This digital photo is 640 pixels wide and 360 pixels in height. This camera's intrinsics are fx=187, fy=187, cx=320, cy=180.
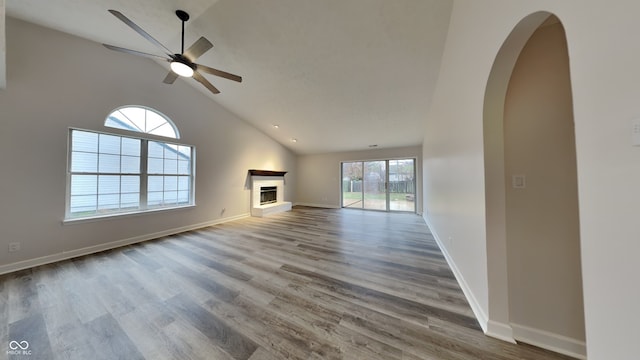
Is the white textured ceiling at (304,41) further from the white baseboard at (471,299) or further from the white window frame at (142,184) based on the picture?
the white baseboard at (471,299)

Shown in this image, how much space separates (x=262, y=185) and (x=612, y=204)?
6073 millimetres

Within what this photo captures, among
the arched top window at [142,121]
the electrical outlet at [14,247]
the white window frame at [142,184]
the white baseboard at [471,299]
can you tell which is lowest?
the white baseboard at [471,299]

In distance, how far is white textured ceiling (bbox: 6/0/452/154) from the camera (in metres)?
2.22

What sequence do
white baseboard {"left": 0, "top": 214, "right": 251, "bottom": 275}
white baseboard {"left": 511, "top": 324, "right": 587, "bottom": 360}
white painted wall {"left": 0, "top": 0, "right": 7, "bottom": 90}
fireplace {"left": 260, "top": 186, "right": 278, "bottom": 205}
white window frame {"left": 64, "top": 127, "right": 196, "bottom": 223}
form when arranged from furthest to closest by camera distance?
fireplace {"left": 260, "top": 186, "right": 278, "bottom": 205}, white window frame {"left": 64, "top": 127, "right": 196, "bottom": 223}, white baseboard {"left": 0, "top": 214, "right": 251, "bottom": 275}, white painted wall {"left": 0, "top": 0, "right": 7, "bottom": 90}, white baseboard {"left": 511, "top": 324, "right": 587, "bottom": 360}

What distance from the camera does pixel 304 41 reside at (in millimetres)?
2645

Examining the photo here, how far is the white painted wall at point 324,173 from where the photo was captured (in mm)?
6534

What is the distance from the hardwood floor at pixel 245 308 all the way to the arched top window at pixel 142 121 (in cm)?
211

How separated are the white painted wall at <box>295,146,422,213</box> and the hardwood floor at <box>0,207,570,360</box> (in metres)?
4.13

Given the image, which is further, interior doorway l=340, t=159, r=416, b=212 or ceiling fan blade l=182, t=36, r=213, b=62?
interior doorway l=340, t=159, r=416, b=212

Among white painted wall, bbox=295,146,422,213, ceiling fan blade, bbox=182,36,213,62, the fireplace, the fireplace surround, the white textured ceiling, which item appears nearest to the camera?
ceiling fan blade, bbox=182,36,213,62

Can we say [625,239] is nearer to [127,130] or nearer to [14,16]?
[127,130]

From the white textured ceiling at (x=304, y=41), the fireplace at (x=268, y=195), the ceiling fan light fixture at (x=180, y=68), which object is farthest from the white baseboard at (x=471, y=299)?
the fireplace at (x=268, y=195)

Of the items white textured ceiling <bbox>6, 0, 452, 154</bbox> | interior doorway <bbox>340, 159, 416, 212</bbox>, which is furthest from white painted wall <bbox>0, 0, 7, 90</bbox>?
interior doorway <bbox>340, 159, 416, 212</bbox>

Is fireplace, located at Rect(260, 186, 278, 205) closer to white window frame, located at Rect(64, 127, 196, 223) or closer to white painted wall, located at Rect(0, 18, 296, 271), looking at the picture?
white window frame, located at Rect(64, 127, 196, 223)
